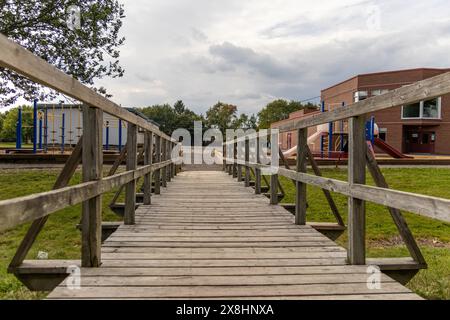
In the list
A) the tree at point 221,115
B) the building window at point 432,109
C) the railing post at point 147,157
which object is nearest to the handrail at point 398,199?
the railing post at point 147,157

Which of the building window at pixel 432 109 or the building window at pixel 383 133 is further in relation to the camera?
the building window at pixel 383 133

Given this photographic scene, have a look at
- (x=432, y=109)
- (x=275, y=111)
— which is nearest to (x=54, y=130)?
(x=432, y=109)

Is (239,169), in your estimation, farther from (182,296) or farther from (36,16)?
(182,296)

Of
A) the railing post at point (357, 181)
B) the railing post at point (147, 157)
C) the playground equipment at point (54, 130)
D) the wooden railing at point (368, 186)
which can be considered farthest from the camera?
the playground equipment at point (54, 130)

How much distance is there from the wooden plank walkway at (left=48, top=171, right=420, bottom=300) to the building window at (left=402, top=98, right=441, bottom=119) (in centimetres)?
3247

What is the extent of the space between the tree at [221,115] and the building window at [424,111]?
41452mm

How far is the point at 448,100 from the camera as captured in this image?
33.6 metres

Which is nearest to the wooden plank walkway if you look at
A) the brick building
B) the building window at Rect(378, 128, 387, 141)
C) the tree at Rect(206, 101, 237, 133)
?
the brick building

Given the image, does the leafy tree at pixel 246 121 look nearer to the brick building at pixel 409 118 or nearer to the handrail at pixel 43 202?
the brick building at pixel 409 118

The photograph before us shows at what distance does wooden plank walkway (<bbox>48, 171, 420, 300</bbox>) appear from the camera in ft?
8.38

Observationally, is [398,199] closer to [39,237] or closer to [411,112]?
[39,237]

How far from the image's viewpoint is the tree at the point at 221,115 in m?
75.1
